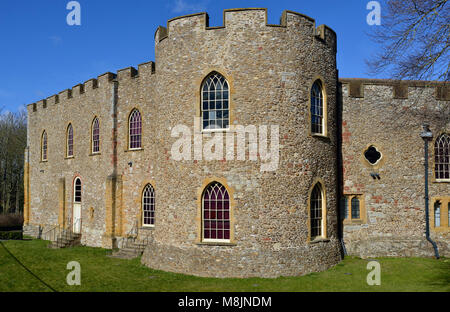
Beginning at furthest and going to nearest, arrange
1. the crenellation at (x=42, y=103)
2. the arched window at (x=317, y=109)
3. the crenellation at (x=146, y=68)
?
the crenellation at (x=42, y=103)
the crenellation at (x=146, y=68)
the arched window at (x=317, y=109)

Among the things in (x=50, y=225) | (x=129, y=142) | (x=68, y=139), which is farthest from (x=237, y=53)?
(x=50, y=225)

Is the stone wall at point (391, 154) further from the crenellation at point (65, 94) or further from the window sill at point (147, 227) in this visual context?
the crenellation at point (65, 94)

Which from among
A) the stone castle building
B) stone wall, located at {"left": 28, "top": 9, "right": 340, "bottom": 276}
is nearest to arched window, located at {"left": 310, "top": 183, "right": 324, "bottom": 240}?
the stone castle building

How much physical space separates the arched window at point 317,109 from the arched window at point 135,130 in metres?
9.07

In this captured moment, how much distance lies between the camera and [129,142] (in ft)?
63.0

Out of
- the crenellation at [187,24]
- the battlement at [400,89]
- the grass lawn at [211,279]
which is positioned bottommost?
the grass lawn at [211,279]

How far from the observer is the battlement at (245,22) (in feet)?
43.2

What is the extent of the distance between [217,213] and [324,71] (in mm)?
7070

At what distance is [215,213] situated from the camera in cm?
1317

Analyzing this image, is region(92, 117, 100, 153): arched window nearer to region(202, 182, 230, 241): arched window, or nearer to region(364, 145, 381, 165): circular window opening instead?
region(202, 182, 230, 241): arched window

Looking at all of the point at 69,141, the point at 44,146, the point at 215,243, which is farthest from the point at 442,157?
the point at 44,146

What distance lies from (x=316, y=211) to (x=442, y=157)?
7.80 m

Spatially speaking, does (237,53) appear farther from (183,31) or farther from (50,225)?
(50,225)

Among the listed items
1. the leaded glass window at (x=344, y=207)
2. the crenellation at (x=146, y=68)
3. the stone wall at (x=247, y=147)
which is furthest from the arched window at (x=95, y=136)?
the leaded glass window at (x=344, y=207)
